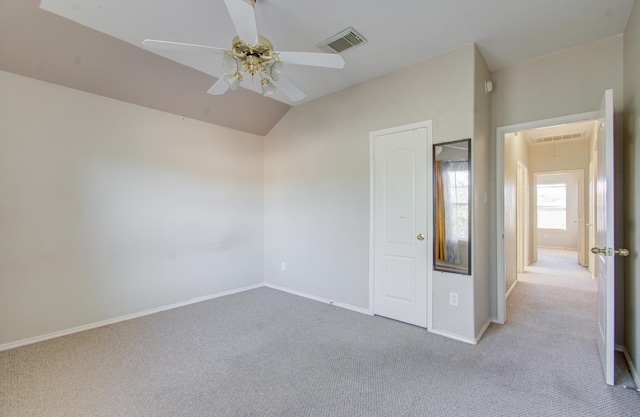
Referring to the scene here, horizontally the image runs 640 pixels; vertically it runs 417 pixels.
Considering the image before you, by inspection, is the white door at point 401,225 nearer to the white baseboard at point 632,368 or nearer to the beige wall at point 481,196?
the beige wall at point 481,196

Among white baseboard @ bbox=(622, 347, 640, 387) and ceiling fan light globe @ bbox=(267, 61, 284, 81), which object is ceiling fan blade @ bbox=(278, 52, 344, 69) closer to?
ceiling fan light globe @ bbox=(267, 61, 284, 81)

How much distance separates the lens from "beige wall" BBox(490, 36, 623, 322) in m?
2.63

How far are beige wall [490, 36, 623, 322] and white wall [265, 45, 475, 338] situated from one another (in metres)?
0.78

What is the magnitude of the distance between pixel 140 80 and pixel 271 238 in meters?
2.77

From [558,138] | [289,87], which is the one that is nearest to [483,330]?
[289,87]

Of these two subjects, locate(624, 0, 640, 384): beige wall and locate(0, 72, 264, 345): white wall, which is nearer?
locate(624, 0, 640, 384): beige wall

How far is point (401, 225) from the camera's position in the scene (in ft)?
10.6

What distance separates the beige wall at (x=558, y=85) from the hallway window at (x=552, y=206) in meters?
7.47

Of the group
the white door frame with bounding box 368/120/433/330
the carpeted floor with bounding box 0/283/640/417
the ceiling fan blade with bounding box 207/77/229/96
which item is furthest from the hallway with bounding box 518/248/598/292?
the ceiling fan blade with bounding box 207/77/229/96

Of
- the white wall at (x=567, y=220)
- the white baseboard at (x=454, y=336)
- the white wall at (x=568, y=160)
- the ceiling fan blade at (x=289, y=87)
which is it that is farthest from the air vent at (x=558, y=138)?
the ceiling fan blade at (x=289, y=87)

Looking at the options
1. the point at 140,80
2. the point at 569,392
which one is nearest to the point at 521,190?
the point at 569,392

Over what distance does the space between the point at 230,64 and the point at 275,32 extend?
34.5 inches

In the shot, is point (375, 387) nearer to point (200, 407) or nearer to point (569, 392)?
point (200, 407)

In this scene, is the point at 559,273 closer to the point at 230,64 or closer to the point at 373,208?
the point at 373,208
